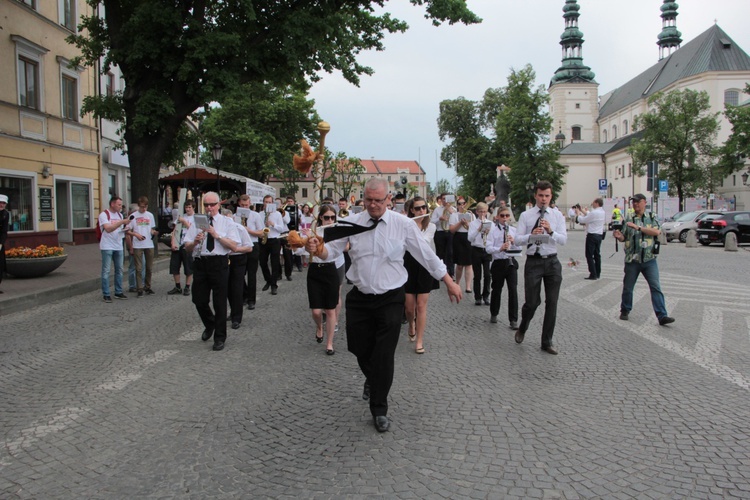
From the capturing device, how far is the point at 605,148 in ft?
282

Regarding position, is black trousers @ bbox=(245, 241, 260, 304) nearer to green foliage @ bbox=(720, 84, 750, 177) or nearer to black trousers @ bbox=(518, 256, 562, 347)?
black trousers @ bbox=(518, 256, 562, 347)

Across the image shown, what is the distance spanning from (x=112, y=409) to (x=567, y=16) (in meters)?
103

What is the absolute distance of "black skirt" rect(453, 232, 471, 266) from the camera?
10.8 meters

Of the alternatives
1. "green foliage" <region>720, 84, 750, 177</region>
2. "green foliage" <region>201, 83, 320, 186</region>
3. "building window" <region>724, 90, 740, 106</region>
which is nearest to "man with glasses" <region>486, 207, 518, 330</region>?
"green foliage" <region>201, 83, 320, 186</region>

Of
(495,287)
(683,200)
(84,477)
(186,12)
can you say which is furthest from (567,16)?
(84,477)

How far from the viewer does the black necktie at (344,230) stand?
15.1 ft

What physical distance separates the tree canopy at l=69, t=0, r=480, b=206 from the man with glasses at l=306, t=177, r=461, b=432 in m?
12.8

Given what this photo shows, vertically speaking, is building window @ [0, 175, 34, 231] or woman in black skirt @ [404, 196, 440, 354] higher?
building window @ [0, 175, 34, 231]

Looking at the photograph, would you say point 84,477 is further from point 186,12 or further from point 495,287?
point 186,12

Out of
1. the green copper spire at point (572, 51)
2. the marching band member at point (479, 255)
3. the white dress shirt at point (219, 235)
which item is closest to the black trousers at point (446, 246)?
the marching band member at point (479, 255)

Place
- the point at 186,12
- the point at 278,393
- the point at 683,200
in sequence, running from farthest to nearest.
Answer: the point at 683,200 → the point at 186,12 → the point at 278,393

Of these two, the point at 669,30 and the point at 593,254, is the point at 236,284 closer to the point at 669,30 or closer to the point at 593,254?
the point at 593,254

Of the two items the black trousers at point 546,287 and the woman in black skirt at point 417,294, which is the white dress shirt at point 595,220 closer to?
the black trousers at point 546,287

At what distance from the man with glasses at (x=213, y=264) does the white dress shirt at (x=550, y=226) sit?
353 cm
